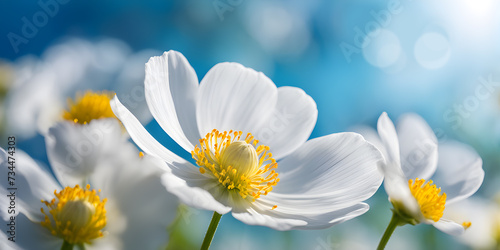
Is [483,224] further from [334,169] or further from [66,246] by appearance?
[66,246]

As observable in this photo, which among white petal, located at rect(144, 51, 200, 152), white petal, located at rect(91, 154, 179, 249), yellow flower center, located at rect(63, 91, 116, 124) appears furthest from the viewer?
yellow flower center, located at rect(63, 91, 116, 124)

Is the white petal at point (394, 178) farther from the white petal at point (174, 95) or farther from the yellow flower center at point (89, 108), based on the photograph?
the yellow flower center at point (89, 108)

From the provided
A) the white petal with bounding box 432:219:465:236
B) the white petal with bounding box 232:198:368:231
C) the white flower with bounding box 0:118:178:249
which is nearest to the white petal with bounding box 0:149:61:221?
the white flower with bounding box 0:118:178:249

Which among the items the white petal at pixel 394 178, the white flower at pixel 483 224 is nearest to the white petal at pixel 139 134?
the white petal at pixel 394 178

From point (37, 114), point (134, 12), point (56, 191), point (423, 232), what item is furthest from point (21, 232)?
point (134, 12)

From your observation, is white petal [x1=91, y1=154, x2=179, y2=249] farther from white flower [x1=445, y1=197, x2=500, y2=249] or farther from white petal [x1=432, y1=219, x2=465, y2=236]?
white flower [x1=445, y1=197, x2=500, y2=249]

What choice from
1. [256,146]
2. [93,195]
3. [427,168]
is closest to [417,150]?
[427,168]

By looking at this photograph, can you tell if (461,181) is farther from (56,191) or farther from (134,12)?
(134,12)
